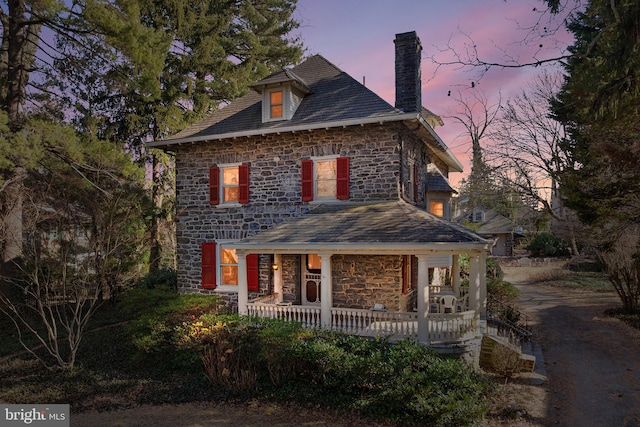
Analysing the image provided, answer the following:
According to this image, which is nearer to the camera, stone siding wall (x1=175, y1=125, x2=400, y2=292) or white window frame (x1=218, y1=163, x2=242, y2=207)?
stone siding wall (x1=175, y1=125, x2=400, y2=292)

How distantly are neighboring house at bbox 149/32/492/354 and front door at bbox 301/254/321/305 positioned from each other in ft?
0.12

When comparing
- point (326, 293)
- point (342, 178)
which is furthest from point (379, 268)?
point (342, 178)

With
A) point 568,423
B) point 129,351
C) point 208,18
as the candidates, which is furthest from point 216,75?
point 568,423

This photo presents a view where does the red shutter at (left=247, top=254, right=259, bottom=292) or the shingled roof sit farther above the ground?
the shingled roof

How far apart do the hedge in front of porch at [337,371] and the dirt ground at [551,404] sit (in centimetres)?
52

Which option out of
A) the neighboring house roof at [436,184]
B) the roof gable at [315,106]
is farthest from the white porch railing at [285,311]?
the neighboring house roof at [436,184]

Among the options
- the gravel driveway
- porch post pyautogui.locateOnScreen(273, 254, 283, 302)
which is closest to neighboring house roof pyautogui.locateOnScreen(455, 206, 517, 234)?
the gravel driveway

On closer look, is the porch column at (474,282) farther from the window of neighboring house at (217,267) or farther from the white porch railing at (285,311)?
the window of neighboring house at (217,267)

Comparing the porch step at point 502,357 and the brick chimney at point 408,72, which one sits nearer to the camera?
the porch step at point 502,357

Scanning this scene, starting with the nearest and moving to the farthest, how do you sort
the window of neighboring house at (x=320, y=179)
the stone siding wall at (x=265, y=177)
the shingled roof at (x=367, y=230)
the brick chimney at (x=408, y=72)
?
the shingled roof at (x=367, y=230) < the stone siding wall at (x=265, y=177) < the brick chimney at (x=408, y=72) < the window of neighboring house at (x=320, y=179)

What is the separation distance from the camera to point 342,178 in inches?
506

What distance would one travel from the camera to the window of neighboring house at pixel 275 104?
45.8ft

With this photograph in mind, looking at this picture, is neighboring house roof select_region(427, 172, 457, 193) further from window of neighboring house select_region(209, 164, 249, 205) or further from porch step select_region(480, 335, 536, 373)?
window of neighboring house select_region(209, 164, 249, 205)

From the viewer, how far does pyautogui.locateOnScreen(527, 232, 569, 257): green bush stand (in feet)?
112
